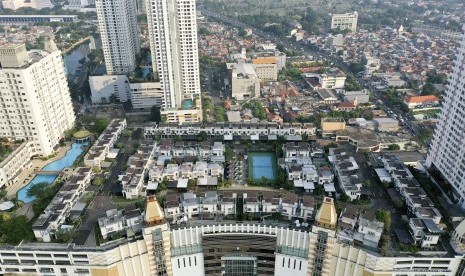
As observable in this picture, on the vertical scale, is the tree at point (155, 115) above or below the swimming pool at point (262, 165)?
below

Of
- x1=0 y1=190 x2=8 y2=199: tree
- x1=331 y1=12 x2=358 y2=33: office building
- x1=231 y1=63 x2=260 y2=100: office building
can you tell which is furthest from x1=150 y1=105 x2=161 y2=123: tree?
x1=331 y1=12 x2=358 y2=33: office building

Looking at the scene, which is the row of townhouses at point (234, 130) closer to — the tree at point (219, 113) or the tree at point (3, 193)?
the tree at point (219, 113)

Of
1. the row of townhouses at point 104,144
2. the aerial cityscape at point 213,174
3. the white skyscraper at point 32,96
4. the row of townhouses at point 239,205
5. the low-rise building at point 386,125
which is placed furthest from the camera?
the low-rise building at point 386,125

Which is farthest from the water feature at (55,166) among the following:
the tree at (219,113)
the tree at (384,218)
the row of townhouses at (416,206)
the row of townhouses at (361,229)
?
the row of townhouses at (416,206)

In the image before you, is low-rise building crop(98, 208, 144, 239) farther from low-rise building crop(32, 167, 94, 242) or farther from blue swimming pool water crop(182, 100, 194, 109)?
blue swimming pool water crop(182, 100, 194, 109)

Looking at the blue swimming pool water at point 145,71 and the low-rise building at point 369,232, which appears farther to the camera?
the blue swimming pool water at point 145,71

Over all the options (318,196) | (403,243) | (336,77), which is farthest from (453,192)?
(336,77)
